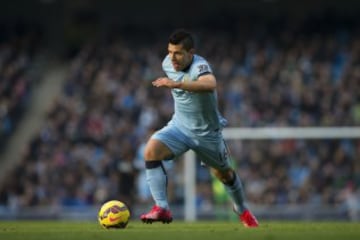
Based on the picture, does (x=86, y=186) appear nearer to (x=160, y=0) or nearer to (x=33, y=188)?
(x=33, y=188)

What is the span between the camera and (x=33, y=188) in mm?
23719

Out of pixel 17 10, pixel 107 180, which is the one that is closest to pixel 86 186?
pixel 107 180

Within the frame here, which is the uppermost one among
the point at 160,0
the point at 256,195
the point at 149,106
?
the point at 160,0

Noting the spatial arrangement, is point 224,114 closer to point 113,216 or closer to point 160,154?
point 160,154

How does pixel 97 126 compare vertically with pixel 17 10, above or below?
below

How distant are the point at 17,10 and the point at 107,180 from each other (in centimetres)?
946

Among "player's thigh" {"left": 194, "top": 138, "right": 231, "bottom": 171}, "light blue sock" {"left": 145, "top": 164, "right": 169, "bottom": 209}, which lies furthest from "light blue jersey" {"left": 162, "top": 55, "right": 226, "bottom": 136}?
"light blue sock" {"left": 145, "top": 164, "right": 169, "bottom": 209}

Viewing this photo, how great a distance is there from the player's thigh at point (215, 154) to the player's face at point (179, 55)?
93 cm

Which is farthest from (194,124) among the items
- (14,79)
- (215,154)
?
(14,79)

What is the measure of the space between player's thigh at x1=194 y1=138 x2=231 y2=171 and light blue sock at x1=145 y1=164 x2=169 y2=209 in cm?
52

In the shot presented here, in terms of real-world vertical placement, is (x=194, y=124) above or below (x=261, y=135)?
above

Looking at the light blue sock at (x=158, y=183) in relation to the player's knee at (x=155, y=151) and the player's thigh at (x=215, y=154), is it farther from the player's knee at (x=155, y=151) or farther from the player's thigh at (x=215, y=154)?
the player's thigh at (x=215, y=154)

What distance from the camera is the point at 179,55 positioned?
11.1 m

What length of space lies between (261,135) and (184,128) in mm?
10406
